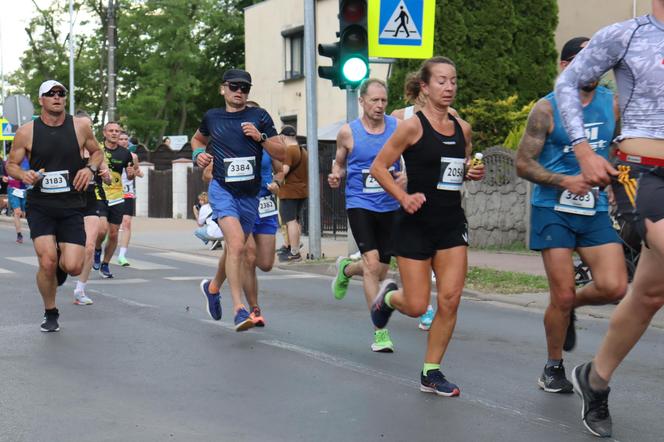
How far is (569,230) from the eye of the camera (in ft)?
21.0

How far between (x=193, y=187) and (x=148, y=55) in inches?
1250

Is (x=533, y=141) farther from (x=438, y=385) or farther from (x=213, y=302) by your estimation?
(x=213, y=302)

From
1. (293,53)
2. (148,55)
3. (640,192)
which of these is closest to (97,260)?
(640,192)

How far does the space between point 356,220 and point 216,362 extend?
5.32 ft

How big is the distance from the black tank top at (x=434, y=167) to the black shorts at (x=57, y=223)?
3.52 metres

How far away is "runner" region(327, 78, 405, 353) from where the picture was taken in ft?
27.9

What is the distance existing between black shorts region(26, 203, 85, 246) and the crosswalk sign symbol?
6035 millimetres

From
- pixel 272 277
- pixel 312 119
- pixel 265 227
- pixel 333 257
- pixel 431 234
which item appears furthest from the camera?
pixel 333 257

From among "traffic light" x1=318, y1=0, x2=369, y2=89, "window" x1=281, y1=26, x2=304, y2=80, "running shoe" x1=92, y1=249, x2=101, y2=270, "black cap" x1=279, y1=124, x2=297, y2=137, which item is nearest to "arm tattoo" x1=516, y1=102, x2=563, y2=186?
"traffic light" x1=318, y1=0, x2=369, y2=89

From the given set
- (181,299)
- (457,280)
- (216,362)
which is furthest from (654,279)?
(181,299)

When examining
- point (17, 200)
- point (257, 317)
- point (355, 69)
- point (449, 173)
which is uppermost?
point (355, 69)

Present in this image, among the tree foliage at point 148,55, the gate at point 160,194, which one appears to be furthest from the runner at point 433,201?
the tree foliage at point 148,55

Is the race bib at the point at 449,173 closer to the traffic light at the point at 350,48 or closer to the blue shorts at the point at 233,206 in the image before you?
the blue shorts at the point at 233,206

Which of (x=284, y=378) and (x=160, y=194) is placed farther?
(x=160, y=194)
